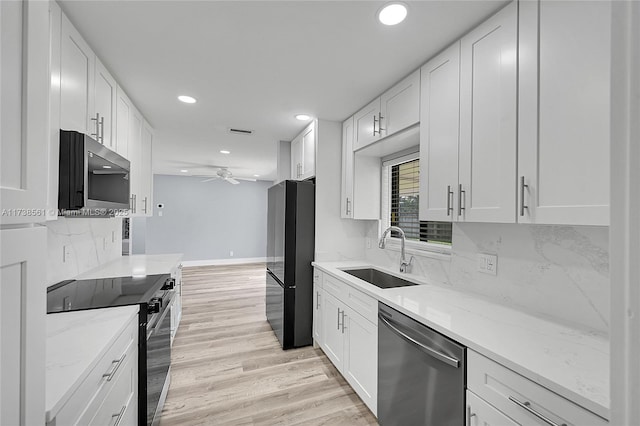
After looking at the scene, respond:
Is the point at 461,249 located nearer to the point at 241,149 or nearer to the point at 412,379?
the point at 412,379

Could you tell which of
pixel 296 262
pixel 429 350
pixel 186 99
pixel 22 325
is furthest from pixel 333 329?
pixel 186 99

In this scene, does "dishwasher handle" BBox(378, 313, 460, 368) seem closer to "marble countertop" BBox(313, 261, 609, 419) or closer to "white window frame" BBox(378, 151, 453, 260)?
"marble countertop" BBox(313, 261, 609, 419)

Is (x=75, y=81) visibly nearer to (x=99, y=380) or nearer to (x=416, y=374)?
(x=99, y=380)

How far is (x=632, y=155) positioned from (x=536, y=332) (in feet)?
3.55

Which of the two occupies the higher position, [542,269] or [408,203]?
[408,203]

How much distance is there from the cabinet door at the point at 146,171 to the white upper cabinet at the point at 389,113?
2221mm

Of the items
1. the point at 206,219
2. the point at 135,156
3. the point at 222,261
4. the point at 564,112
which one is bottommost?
the point at 222,261

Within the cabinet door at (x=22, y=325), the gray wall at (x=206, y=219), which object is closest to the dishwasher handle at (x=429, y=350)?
the cabinet door at (x=22, y=325)

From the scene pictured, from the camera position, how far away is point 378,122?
7.55 ft

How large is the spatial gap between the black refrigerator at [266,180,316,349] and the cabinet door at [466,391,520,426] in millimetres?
1902

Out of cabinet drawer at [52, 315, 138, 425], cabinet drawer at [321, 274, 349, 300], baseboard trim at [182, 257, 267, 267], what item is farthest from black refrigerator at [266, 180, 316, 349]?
baseboard trim at [182, 257, 267, 267]

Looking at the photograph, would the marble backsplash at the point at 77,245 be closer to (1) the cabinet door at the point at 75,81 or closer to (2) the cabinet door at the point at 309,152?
(1) the cabinet door at the point at 75,81

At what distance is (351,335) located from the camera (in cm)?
210

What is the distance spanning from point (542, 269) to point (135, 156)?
326cm
